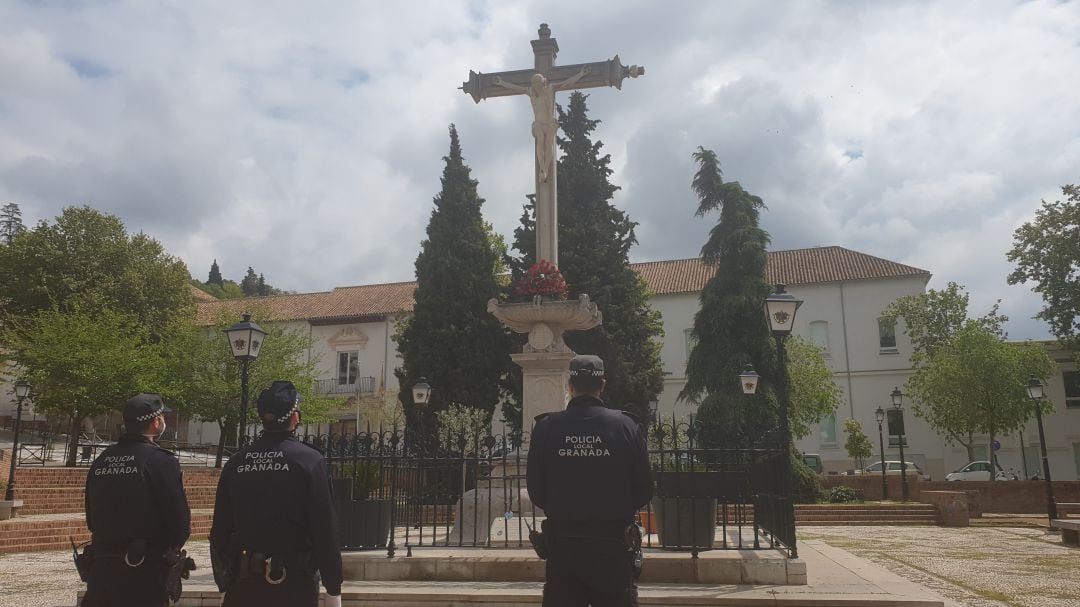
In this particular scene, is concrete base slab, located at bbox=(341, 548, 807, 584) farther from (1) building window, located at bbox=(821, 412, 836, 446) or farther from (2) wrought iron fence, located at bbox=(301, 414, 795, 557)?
(1) building window, located at bbox=(821, 412, 836, 446)

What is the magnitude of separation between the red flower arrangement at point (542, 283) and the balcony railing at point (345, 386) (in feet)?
112

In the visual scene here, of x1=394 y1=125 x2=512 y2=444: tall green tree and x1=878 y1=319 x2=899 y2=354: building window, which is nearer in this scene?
x1=394 y1=125 x2=512 y2=444: tall green tree

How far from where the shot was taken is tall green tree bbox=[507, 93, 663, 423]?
31234mm

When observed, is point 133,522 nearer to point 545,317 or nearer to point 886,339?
point 545,317

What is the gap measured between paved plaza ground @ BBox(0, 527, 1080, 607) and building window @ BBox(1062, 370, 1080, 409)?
26127mm

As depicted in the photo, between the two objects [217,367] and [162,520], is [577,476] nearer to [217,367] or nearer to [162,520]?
[162,520]

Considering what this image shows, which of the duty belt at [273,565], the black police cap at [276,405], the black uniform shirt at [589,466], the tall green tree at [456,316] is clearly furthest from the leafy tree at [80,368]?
the black uniform shirt at [589,466]

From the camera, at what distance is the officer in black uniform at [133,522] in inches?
178

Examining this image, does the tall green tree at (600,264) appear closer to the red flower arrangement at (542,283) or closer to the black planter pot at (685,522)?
the red flower arrangement at (542,283)

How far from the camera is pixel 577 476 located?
4.43m

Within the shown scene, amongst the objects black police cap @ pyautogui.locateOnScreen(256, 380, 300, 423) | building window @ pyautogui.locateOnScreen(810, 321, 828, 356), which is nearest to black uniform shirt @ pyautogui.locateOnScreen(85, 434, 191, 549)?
black police cap @ pyautogui.locateOnScreen(256, 380, 300, 423)

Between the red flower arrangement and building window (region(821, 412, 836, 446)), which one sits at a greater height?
the red flower arrangement

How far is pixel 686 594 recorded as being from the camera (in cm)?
700

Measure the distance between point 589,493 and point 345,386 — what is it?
43949 millimetres
